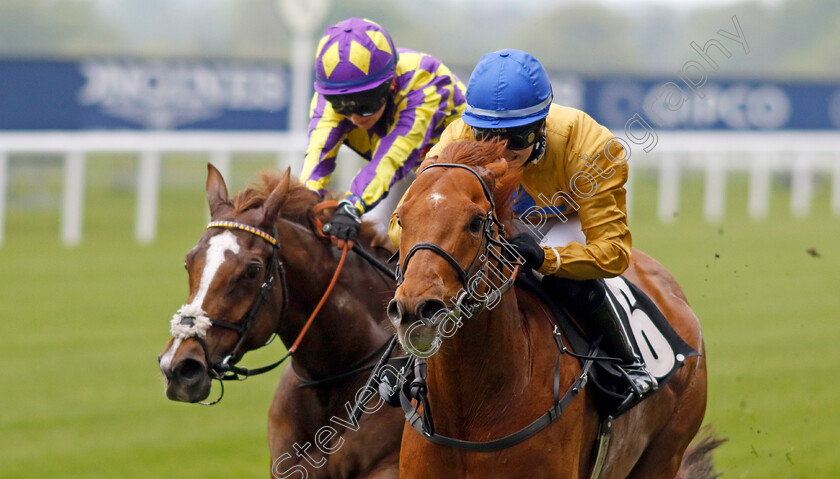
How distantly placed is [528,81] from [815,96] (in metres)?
23.3

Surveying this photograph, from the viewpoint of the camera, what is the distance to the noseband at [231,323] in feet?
11.5

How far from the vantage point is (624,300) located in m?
3.88

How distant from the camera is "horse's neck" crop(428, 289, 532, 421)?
3.02 metres

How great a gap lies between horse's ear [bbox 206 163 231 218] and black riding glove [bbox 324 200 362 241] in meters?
0.39

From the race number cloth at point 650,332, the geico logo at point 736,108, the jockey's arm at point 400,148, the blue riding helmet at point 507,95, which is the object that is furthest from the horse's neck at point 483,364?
the geico logo at point 736,108

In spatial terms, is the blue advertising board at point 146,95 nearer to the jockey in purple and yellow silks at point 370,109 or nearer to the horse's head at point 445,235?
the jockey in purple and yellow silks at point 370,109

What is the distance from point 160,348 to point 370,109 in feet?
18.6

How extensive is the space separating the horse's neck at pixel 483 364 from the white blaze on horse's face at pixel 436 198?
0.39 metres

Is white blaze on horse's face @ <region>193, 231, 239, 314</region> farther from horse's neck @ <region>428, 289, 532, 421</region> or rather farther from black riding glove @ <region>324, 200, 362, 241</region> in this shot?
horse's neck @ <region>428, 289, 532, 421</region>

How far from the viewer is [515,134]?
325cm

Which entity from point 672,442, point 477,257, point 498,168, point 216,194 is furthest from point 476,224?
point 672,442

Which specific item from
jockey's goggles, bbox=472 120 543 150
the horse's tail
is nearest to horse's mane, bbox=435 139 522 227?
jockey's goggles, bbox=472 120 543 150

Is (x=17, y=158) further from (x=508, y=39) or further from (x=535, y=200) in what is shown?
(x=508, y=39)

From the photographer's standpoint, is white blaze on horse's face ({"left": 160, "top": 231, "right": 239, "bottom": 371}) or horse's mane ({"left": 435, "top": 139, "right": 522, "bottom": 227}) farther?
white blaze on horse's face ({"left": 160, "top": 231, "right": 239, "bottom": 371})
